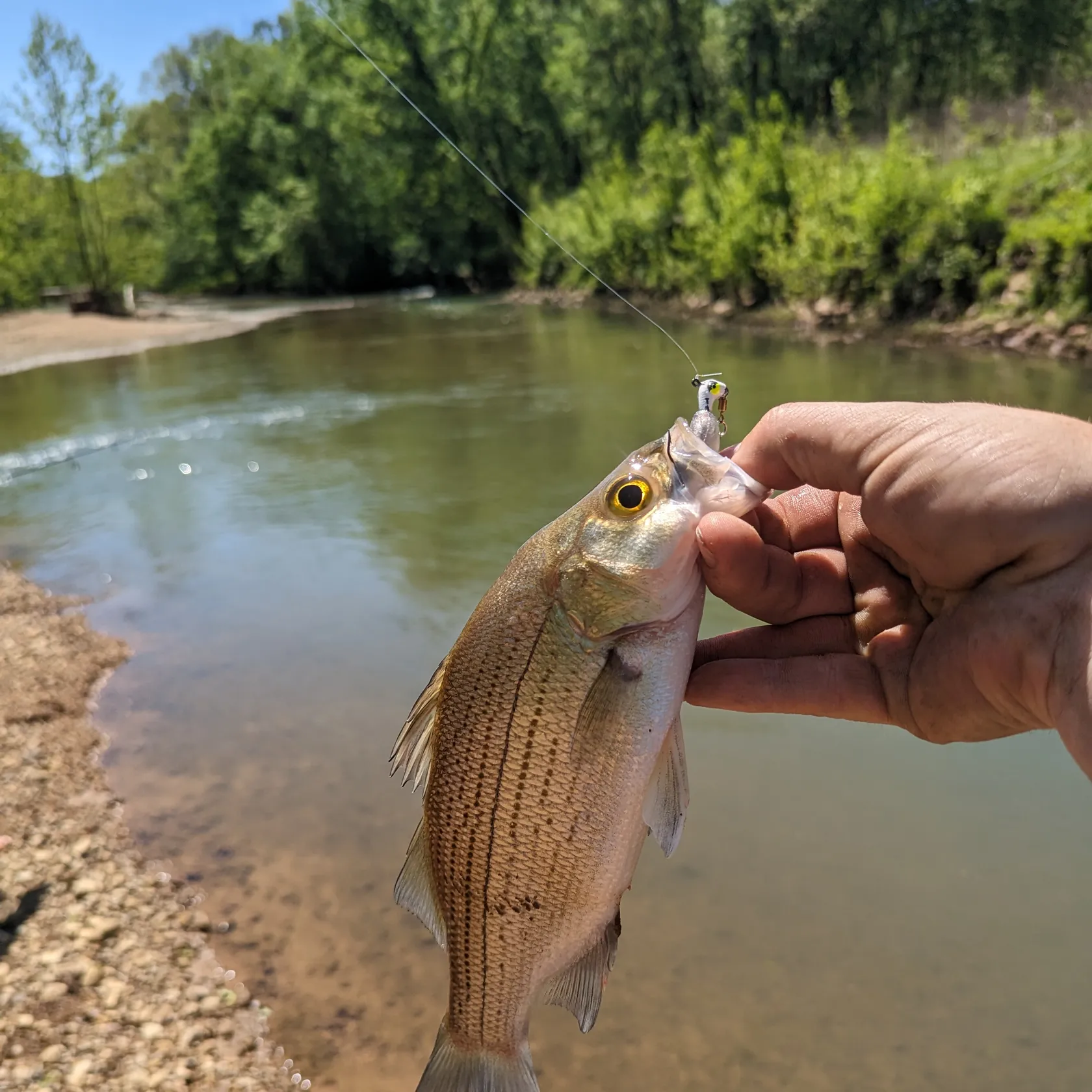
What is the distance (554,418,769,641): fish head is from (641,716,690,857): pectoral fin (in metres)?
0.33

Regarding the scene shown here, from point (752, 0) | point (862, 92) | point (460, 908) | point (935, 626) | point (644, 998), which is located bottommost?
point (644, 998)

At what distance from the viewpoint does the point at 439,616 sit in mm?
7531

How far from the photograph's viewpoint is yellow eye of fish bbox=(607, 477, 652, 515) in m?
2.47

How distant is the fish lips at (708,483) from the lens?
249cm

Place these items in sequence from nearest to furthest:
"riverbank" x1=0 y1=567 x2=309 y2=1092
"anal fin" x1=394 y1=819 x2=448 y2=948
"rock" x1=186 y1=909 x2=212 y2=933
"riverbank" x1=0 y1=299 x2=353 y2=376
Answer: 1. "anal fin" x1=394 y1=819 x2=448 y2=948
2. "riverbank" x1=0 y1=567 x2=309 y2=1092
3. "rock" x1=186 y1=909 x2=212 y2=933
4. "riverbank" x1=0 y1=299 x2=353 y2=376

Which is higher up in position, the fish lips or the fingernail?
the fish lips

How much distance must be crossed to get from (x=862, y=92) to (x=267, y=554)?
4622 centimetres

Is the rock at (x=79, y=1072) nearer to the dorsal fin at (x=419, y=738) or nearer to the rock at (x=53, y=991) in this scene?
the rock at (x=53, y=991)

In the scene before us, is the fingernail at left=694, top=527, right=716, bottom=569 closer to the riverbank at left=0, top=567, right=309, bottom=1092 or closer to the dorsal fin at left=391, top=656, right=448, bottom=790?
the dorsal fin at left=391, top=656, right=448, bottom=790

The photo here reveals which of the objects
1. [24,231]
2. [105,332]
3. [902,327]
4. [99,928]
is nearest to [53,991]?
[99,928]

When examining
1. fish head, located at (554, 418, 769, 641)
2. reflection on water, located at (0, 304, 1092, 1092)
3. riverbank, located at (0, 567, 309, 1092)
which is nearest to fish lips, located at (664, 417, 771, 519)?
fish head, located at (554, 418, 769, 641)

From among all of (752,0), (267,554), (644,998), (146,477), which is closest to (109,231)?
(752,0)

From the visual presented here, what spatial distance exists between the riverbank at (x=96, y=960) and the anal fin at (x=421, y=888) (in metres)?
1.54

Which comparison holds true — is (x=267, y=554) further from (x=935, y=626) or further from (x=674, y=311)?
(x=674, y=311)
